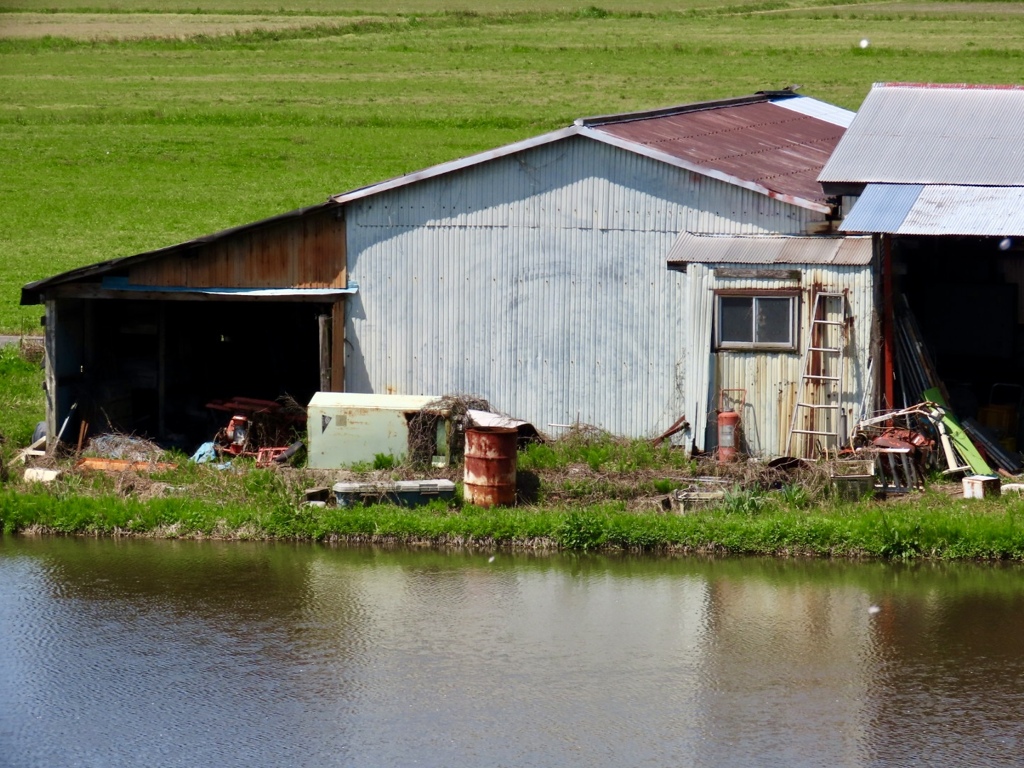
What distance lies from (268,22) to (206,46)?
5.87 metres

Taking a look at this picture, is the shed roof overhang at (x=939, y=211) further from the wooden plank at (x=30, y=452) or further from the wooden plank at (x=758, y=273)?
the wooden plank at (x=30, y=452)

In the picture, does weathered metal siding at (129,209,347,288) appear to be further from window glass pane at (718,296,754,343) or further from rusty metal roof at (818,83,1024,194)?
rusty metal roof at (818,83,1024,194)

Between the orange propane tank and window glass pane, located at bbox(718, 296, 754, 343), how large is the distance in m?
0.99

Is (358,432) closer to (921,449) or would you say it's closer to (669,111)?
(921,449)

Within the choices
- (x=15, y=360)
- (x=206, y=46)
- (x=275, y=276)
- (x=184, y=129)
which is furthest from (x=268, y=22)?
(x=275, y=276)

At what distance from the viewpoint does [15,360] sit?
24.6 metres

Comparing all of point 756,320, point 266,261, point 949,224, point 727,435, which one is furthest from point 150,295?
point 949,224

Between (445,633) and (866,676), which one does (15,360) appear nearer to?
(445,633)

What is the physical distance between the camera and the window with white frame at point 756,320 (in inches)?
719

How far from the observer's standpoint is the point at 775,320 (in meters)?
18.3

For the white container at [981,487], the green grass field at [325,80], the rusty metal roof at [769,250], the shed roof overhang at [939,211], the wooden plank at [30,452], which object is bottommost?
the white container at [981,487]

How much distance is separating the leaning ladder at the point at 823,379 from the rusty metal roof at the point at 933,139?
1810mm

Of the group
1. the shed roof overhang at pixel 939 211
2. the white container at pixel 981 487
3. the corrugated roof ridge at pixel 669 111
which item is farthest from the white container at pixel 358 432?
the white container at pixel 981 487

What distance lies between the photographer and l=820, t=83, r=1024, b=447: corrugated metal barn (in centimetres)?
1780
